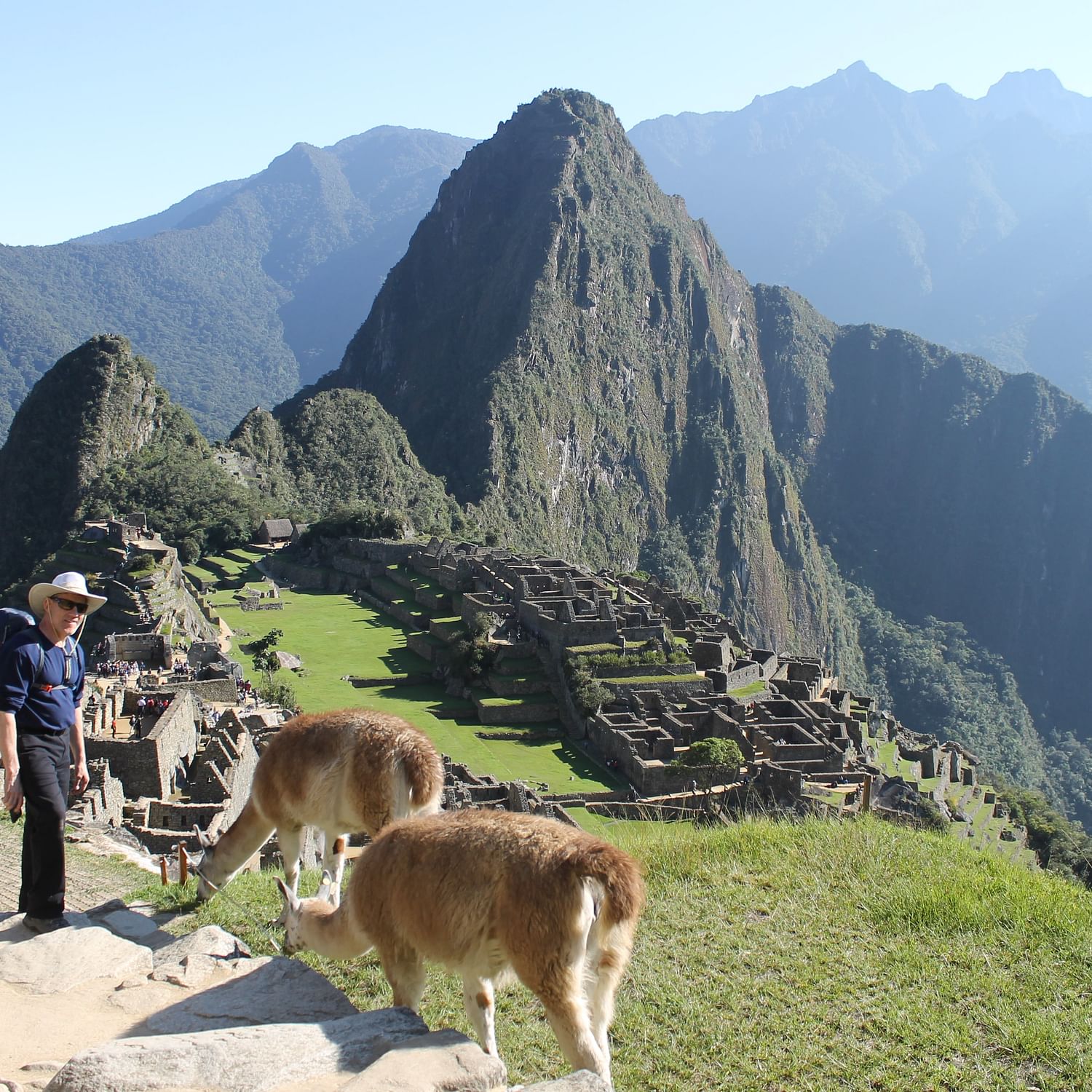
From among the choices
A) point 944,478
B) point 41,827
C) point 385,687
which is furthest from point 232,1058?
point 944,478

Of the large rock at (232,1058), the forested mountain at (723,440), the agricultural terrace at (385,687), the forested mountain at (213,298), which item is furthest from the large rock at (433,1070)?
the forested mountain at (213,298)

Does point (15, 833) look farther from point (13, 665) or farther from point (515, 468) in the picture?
point (515, 468)

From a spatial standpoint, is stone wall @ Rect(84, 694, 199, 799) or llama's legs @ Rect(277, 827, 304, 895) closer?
llama's legs @ Rect(277, 827, 304, 895)

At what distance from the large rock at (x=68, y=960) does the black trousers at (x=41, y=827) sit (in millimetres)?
212

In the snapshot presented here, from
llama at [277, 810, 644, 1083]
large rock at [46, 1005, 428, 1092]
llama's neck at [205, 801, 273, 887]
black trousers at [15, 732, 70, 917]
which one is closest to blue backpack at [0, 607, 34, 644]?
black trousers at [15, 732, 70, 917]

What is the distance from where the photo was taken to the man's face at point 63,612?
17.1 feet

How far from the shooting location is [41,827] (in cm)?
520

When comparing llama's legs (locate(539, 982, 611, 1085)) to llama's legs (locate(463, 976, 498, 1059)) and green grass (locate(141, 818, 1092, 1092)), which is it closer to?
llama's legs (locate(463, 976, 498, 1059))

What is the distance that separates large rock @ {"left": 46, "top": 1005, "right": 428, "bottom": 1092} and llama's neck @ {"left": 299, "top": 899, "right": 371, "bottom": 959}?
0.69 m

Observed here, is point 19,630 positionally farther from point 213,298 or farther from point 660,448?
point 213,298

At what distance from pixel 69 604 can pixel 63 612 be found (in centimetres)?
5

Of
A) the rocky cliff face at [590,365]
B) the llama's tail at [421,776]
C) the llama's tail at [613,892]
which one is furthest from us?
the rocky cliff face at [590,365]

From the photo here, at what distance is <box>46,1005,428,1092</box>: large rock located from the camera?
11.5ft

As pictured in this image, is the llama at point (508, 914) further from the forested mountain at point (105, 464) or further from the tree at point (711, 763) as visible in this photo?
the forested mountain at point (105, 464)
